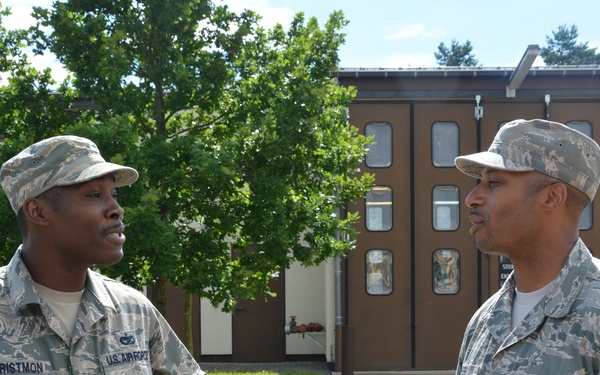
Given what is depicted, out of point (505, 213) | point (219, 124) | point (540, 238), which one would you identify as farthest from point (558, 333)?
point (219, 124)

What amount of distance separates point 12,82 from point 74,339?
1217 centimetres

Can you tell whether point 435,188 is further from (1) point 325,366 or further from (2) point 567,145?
(2) point 567,145

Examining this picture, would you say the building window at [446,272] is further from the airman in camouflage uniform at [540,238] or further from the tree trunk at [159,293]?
the airman in camouflage uniform at [540,238]

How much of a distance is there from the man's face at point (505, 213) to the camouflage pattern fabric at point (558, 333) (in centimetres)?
18

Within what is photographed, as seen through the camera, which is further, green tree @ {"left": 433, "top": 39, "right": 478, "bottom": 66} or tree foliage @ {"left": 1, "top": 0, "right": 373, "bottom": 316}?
green tree @ {"left": 433, "top": 39, "right": 478, "bottom": 66}

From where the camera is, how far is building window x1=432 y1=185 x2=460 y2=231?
76.3 ft

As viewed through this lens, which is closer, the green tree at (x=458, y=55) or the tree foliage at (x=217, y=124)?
the tree foliage at (x=217, y=124)

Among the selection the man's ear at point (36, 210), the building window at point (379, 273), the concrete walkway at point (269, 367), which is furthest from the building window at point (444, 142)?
the man's ear at point (36, 210)

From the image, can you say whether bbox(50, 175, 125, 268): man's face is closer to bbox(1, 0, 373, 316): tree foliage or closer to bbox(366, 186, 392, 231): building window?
bbox(1, 0, 373, 316): tree foliage

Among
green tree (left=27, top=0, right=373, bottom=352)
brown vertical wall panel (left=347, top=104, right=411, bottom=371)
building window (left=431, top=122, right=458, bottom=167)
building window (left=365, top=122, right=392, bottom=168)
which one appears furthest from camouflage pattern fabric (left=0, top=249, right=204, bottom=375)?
building window (left=431, top=122, right=458, bottom=167)

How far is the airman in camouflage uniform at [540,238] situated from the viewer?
123 inches

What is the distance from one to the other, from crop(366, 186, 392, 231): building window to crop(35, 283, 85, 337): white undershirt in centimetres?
1976

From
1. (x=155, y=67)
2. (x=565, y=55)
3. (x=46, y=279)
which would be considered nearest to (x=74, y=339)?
(x=46, y=279)

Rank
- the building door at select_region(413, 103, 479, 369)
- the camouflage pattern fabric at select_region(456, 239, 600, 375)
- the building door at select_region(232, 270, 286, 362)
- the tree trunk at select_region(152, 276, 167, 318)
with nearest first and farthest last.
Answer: the camouflage pattern fabric at select_region(456, 239, 600, 375)
the tree trunk at select_region(152, 276, 167, 318)
the building door at select_region(413, 103, 479, 369)
the building door at select_region(232, 270, 286, 362)
